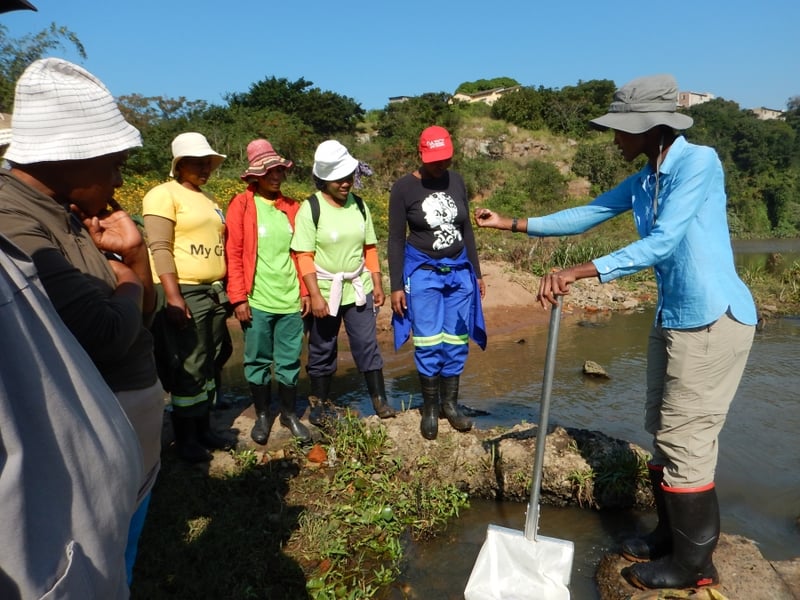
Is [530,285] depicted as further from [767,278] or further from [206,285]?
[206,285]

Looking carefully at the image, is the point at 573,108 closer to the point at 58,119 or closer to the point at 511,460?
the point at 511,460

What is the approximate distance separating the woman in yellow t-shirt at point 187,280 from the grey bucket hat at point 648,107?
2.27 m

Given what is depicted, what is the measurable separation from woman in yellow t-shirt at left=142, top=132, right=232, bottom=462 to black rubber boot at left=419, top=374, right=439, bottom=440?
1408 mm

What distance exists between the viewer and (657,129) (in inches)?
98.9

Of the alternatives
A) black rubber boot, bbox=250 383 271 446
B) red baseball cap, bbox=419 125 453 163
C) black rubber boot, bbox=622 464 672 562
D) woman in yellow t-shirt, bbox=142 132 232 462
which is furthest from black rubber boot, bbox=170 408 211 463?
black rubber boot, bbox=622 464 672 562

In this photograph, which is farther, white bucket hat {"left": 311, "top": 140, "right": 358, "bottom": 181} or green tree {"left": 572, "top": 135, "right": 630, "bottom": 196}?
green tree {"left": 572, "top": 135, "right": 630, "bottom": 196}

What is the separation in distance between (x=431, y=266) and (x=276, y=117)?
938 inches

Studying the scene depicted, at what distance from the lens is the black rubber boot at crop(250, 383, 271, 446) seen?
3.81 m

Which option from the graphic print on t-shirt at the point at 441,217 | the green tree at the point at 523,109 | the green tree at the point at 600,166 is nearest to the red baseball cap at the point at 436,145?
the graphic print on t-shirt at the point at 441,217

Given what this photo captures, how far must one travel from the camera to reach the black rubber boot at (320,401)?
3949 mm

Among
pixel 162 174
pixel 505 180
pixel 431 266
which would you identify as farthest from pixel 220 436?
pixel 505 180

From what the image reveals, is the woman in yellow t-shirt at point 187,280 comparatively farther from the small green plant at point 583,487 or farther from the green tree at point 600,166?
the green tree at point 600,166

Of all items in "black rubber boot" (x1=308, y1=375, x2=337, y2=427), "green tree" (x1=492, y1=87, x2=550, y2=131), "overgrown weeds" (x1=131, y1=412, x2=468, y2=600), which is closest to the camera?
"overgrown weeds" (x1=131, y1=412, x2=468, y2=600)

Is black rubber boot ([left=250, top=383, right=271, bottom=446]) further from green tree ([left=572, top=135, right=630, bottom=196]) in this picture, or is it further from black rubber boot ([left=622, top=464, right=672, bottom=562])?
green tree ([left=572, top=135, right=630, bottom=196])
